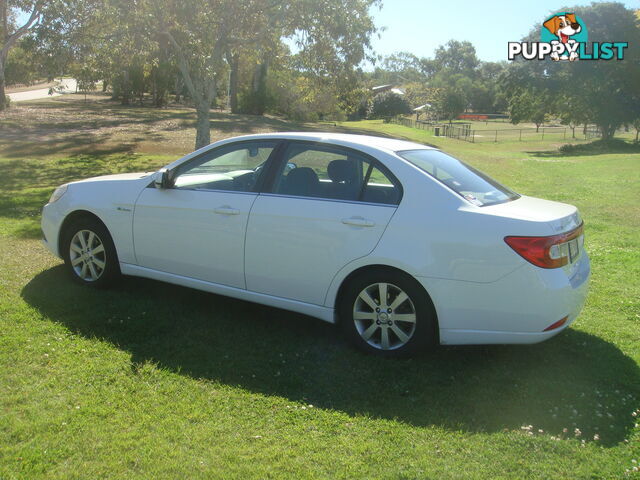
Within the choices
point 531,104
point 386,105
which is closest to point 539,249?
point 531,104

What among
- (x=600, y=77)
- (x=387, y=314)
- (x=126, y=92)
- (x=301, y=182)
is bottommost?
(x=387, y=314)

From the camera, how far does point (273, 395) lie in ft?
12.7

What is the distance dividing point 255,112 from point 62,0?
83.4 feet

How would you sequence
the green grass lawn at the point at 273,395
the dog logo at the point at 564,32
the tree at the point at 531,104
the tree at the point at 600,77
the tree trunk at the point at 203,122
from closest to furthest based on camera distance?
the green grass lawn at the point at 273,395 < the tree trunk at the point at 203,122 < the tree at the point at 600,77 < the dog logo at the point at 564,32 < the tree at the point at 531,104

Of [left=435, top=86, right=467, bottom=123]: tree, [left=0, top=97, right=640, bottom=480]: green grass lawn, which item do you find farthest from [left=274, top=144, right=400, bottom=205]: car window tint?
[left=435, top=86, right=467, bottom=123]: tree

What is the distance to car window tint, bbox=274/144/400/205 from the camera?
175 inches

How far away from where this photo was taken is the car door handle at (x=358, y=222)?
14.1 feet

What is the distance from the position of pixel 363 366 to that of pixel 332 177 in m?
1.52

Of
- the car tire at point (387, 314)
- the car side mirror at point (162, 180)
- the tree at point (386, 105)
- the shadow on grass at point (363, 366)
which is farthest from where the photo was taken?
the tree at point (386, 105)

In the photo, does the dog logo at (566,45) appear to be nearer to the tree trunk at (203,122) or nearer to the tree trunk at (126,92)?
the tree trunk at (126,92)

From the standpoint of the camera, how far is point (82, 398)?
3.69 m

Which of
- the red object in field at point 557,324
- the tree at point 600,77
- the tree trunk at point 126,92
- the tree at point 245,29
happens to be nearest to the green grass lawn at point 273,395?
the red object in field at point 557,324

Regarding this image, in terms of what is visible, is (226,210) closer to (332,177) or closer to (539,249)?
(332,177)

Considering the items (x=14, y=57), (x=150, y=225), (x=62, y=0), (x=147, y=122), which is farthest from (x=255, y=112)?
(x=150, y=225)
